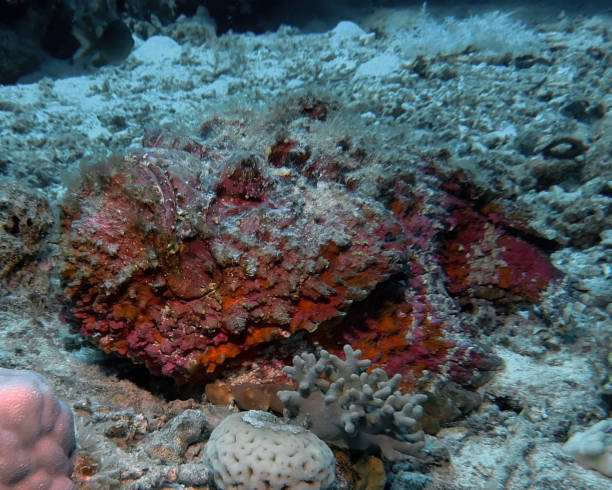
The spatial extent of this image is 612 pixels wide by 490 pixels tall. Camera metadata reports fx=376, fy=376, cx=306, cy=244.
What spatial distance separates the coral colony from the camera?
81.8 inches

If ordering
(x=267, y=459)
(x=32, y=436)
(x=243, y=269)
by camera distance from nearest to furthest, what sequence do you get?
(x=32, y=436), (x=267, y=459), (x=243, y=269)

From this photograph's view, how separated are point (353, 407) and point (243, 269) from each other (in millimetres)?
921

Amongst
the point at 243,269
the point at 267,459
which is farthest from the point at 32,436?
the point at 243,269

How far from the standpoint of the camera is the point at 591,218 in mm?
3676

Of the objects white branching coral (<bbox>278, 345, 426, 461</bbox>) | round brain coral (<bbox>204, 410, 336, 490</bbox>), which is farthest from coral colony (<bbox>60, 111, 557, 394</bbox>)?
round brain coral (<bbox>204, 410, 336, 490</bbox>)

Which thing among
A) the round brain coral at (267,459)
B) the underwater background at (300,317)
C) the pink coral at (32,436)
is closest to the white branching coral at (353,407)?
the underwater background at (300,317)

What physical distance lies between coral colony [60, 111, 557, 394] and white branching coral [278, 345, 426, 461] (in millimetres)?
269

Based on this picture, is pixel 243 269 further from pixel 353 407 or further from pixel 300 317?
pixel 353 407

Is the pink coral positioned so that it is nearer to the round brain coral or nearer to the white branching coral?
the round brain coral

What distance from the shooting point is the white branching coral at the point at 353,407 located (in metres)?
1.85

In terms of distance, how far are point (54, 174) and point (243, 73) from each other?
4820 millimetres

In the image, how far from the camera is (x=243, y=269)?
212 cm

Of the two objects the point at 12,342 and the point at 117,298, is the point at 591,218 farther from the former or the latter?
the point at 12,342

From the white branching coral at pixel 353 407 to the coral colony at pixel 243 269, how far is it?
27cm
